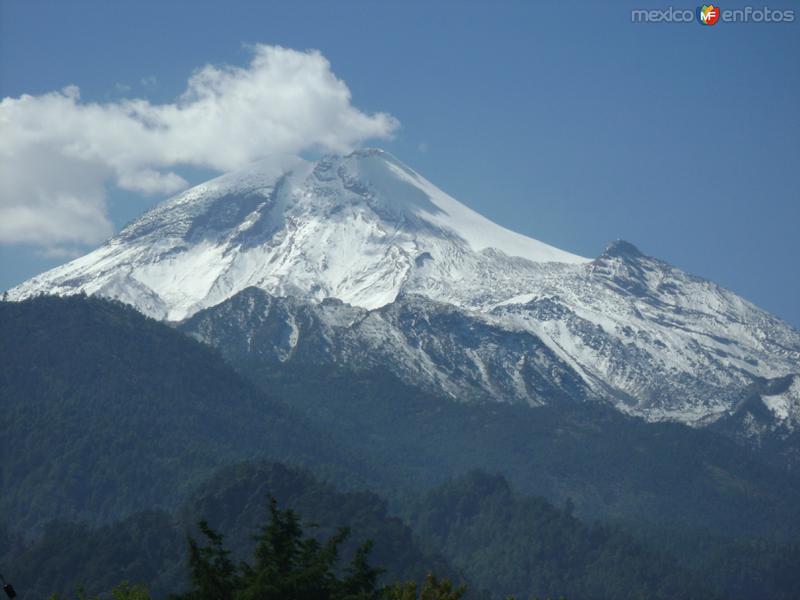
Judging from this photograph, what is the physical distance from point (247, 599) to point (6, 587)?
14.1 metres

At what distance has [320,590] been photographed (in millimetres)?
66938

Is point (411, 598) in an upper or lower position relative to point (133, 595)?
upper

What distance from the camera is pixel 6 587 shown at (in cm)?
5072

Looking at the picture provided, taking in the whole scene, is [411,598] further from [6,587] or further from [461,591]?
[6,587]

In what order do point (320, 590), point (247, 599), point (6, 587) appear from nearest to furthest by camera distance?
point (6, 587) → point (247, 599) → point (320, 590)

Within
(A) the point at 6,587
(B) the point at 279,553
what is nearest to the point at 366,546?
(B) the point at 279,553

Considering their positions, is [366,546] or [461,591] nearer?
[461,591]

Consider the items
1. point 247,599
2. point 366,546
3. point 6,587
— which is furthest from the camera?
point 366,546

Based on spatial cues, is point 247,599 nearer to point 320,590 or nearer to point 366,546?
point 320,590

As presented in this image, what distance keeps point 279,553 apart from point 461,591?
28.7ft

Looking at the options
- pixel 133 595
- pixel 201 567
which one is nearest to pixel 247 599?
pixel 201 567

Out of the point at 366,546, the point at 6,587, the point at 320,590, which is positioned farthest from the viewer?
the point at 366,546

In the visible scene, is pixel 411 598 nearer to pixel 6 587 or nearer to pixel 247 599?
pixel 247 599

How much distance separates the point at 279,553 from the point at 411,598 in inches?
286
